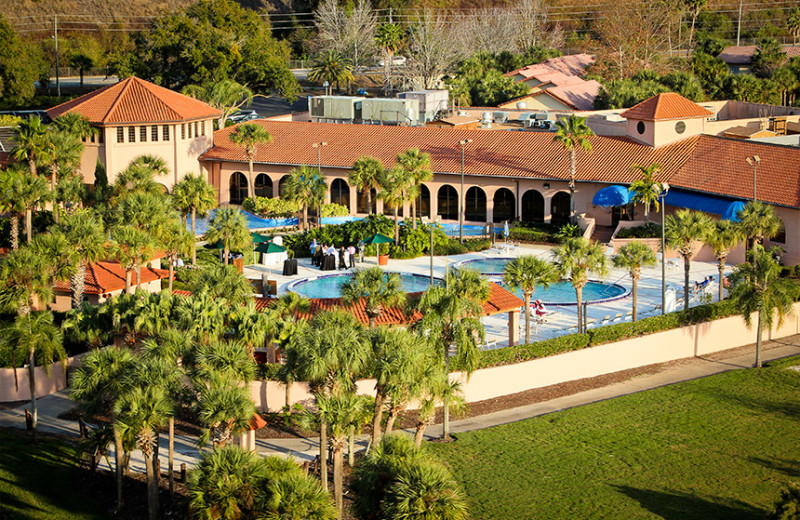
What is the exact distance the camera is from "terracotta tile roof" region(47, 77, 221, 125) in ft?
206

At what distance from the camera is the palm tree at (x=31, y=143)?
53344mm

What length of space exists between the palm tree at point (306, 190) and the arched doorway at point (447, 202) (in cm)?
720

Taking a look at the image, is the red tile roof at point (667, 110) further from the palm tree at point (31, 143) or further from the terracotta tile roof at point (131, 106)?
the palm tree at point (31, 143)

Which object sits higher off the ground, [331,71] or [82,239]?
[331,71]

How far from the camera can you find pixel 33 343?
117 feet

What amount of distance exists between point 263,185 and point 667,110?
24611mm

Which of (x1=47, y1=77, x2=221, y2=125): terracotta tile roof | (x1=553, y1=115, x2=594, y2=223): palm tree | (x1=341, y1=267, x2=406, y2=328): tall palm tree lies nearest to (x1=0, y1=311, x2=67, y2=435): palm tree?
(x1=341, y1=267, x2=406, y2=328): tall palm tree

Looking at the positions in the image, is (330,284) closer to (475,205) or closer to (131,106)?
(475,205)

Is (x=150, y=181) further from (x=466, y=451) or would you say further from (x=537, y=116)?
(x=537, y=116)

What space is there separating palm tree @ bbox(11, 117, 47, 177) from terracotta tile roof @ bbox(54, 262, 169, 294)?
997 centimetres

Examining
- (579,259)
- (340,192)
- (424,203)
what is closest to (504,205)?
(424,203)

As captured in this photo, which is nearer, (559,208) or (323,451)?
(323,451)

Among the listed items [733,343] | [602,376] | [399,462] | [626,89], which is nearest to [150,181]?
[602,376]

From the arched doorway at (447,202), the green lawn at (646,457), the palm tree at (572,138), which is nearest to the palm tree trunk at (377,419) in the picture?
the green lawn at (646,457)
